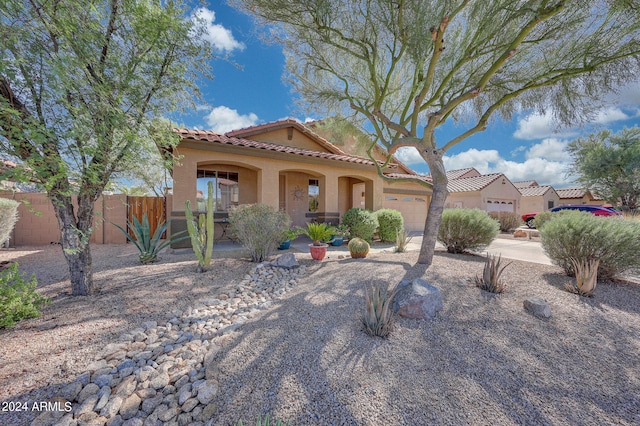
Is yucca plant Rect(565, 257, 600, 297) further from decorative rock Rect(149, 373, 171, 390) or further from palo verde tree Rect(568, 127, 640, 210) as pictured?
palo verde tree Rect(568, 127, 640, 210)

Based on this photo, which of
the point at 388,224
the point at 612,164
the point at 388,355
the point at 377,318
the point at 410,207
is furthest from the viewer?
the point at 612,164

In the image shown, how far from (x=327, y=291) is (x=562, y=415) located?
9.92 ft

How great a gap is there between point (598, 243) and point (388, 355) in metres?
4.94

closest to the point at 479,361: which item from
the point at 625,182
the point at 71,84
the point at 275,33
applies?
the point at 71,84

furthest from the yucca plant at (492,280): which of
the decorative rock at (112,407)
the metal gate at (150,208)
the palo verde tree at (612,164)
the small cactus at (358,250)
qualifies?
the palo verde tree at (612,164)

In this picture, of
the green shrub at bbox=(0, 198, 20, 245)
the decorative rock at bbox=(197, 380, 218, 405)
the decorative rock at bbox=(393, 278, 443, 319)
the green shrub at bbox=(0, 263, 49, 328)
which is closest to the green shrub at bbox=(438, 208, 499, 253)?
the decorative rock at bbox=(393, 278, 443, 319)

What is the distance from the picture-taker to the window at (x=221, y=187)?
10.6 metres

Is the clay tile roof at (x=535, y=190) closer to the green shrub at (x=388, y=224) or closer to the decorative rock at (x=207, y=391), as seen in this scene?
Result: the green shrub at (x=388, y=224)

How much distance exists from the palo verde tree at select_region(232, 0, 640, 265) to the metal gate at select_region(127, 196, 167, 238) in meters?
7.24

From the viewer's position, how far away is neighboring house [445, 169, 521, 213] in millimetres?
20703

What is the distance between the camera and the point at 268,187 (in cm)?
971

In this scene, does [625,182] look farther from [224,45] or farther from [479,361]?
[224,45]

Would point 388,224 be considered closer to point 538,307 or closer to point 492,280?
point 492,280

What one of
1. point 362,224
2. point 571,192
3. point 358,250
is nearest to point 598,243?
point 358,250
